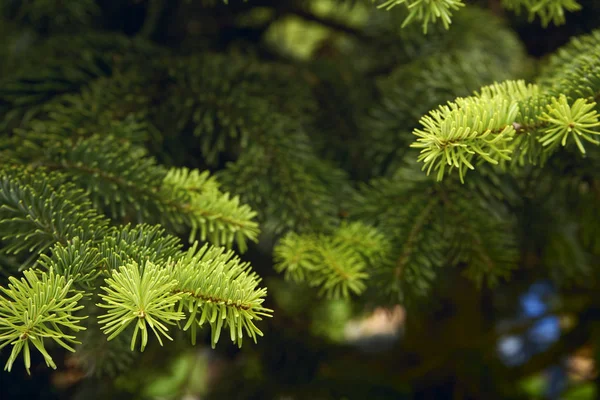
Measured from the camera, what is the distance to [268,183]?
52cm

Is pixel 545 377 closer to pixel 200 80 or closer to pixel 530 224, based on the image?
pixel 530 224

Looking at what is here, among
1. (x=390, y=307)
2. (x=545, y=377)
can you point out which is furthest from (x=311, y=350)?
(x=545, y=377)

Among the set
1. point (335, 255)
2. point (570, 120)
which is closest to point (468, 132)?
point (570, 120)

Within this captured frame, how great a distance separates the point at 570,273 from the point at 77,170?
55 centimetres

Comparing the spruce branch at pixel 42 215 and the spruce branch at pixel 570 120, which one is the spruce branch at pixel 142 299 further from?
the spruce branch at pixel 570 120

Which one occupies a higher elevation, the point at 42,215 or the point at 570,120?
the point at 570,120

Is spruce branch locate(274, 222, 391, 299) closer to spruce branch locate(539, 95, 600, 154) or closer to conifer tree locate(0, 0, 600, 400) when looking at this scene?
conifer tree locate(0, 0, 600, 400)

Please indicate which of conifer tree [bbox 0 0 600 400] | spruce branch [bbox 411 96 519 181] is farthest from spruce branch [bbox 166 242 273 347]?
spruce branch [bbox 411 96 519 181]

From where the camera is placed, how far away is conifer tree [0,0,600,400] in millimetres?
339

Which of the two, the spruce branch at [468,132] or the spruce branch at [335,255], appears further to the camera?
the spruce branch at [335,255]

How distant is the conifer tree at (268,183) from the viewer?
1.11ft

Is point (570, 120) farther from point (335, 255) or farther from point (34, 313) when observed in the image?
point (34, 313)

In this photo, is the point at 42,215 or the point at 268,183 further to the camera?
the point at 268,183

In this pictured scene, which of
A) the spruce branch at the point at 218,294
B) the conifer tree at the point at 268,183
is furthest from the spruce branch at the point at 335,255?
the spruce branch at the point at 218,294
